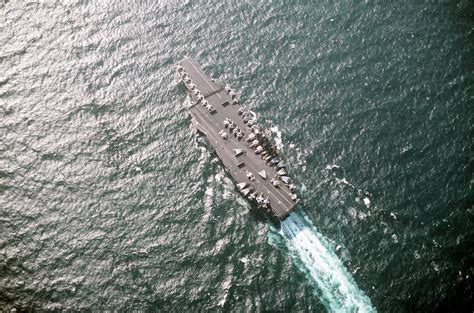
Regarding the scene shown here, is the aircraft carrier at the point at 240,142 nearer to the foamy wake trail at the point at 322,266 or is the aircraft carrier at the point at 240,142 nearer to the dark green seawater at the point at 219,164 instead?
the dark green seawater at the point at 219,164

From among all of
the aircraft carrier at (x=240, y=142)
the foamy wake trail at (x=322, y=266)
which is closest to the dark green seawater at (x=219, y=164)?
the foamy wake trail at (x=322, y=266)

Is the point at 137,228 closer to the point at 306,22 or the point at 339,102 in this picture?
the point at 339,102

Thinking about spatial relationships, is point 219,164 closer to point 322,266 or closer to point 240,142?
point 240,142

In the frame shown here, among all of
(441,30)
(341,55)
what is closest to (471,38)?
(441,30)

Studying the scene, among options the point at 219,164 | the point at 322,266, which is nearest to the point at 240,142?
the point at 219,164

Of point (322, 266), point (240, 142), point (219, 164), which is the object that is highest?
point (240, 142)
